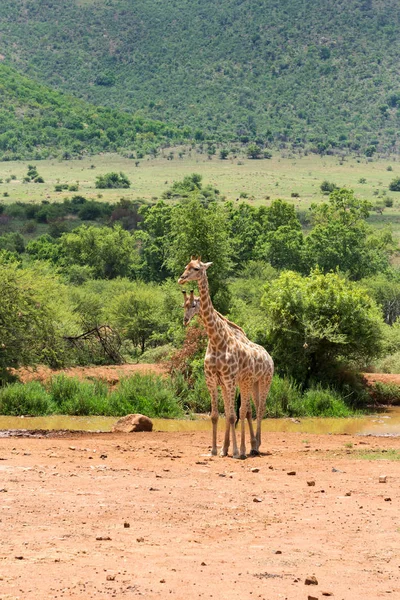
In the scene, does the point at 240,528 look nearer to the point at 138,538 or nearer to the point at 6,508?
the point at 138,538

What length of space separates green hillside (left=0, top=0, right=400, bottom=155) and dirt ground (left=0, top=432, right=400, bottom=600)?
14444cm

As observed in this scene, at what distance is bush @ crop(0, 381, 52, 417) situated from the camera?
25.6 meters

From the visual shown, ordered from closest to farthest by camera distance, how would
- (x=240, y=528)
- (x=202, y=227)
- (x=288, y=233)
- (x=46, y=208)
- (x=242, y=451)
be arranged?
1. (x=240, y=528)
2. (x=242, y=451)
3. (x=202, y=227)
4. (x=288, y=233)
5. (x=46, y=208)

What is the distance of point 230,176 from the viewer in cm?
13350

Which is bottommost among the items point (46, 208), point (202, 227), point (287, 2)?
point (46, 208)

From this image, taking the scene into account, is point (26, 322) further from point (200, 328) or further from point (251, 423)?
point (251, 423)

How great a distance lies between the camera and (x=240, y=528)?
11.6m

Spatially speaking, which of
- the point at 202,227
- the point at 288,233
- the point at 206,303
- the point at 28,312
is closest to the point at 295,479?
the point at 206,303

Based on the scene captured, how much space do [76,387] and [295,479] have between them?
41.4 feet

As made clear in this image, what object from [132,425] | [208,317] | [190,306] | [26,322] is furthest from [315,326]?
[190,306]

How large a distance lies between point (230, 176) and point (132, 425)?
113 meters

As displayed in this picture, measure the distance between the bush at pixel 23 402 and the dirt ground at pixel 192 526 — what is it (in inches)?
333

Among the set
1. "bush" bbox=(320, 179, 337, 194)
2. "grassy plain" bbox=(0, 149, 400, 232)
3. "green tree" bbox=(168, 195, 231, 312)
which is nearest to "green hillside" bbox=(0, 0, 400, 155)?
"grassy plain" bbox=(0, 149, 400, 232)

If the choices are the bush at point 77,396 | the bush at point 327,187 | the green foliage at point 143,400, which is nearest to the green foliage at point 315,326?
the green foliage at point 143,400
